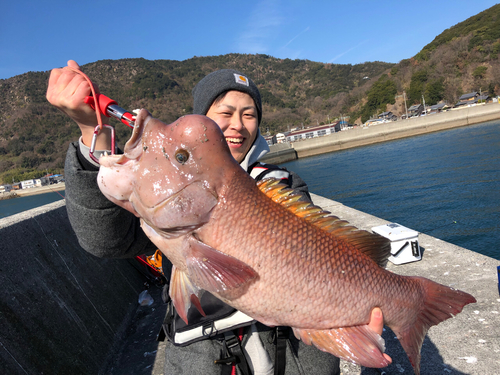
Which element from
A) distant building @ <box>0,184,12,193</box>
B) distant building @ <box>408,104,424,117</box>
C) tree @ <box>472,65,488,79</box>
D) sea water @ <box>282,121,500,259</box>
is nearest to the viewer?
sea water @ <box>282,121,500,259</box>

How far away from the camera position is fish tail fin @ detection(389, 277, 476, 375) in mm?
1656

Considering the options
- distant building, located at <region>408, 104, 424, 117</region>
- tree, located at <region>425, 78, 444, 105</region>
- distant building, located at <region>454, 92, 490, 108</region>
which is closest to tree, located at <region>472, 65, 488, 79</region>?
distant building, located at <region>454, 92, 490, 108</region>

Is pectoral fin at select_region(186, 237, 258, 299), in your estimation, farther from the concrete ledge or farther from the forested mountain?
the forested mountain

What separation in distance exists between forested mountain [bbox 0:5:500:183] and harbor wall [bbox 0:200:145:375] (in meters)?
20.2

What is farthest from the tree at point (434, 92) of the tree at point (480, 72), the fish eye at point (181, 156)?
the fish eye at point (181, 156)

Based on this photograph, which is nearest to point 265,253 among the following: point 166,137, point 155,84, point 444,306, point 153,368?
point 166,137

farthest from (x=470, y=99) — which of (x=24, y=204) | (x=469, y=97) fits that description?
(x=24, y=204)

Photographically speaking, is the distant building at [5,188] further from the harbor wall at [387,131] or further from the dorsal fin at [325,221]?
the dorsal fin at [325,221]

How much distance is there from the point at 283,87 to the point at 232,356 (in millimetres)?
190573

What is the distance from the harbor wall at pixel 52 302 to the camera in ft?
7.37

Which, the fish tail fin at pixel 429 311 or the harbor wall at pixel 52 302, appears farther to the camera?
the harbor wall at pixel 52 302

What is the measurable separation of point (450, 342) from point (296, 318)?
2.17 m

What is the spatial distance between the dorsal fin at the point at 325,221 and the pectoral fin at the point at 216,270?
0.44 metres

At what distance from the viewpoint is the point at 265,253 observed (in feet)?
4.47
